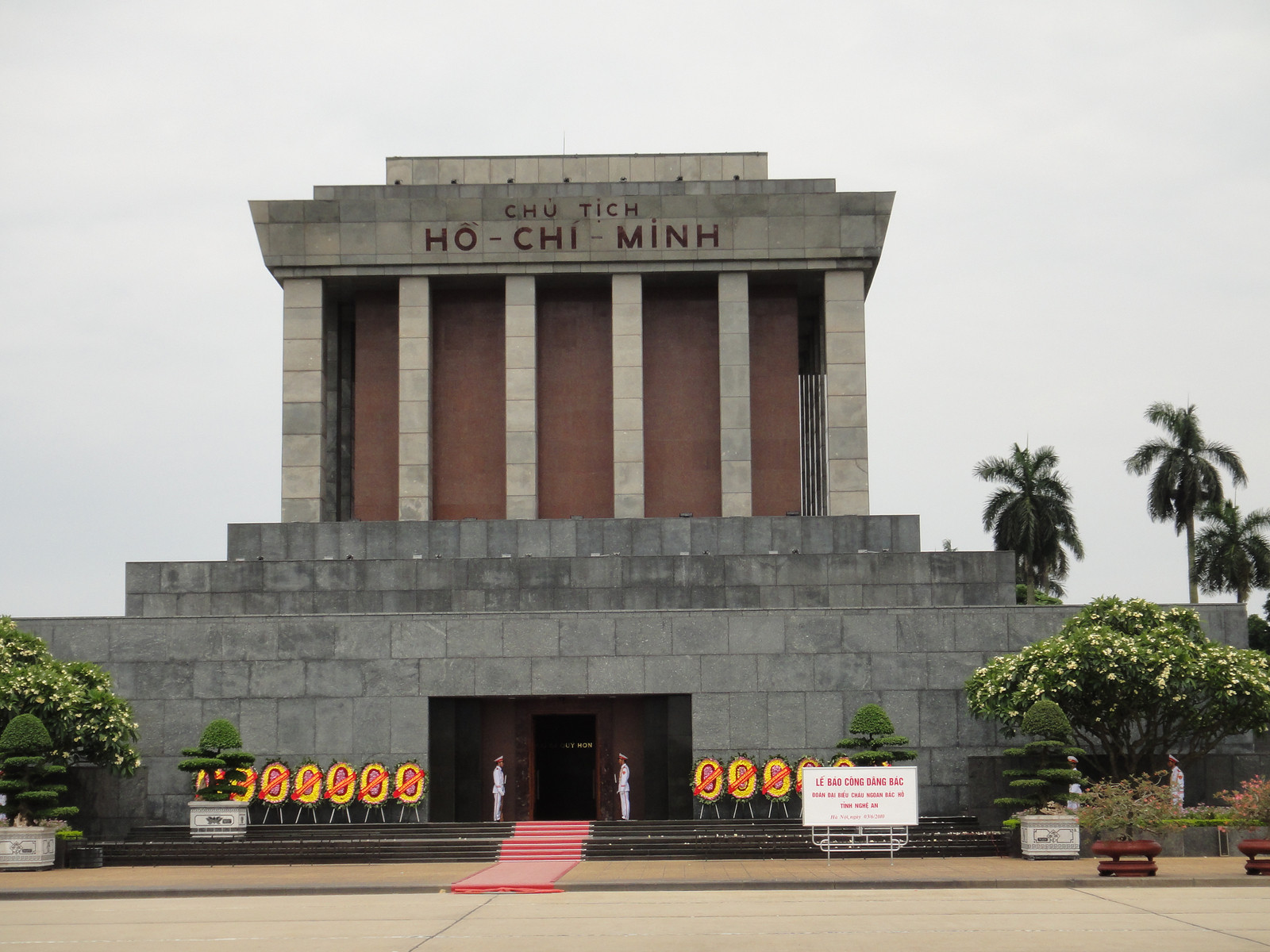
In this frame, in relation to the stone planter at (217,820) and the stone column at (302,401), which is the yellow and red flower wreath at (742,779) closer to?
the stone planter at (217,820)

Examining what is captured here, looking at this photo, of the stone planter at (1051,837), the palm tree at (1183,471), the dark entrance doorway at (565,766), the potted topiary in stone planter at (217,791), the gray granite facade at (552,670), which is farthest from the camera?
the palm tree at (1183,471)

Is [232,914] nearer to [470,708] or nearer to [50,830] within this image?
[50,830]

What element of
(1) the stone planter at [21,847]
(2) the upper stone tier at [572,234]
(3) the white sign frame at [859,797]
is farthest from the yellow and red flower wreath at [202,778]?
(2) the upper stone tier at [572,234]

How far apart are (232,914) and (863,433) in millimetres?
24821

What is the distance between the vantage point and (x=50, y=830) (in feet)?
101

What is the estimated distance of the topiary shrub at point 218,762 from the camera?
3262cm

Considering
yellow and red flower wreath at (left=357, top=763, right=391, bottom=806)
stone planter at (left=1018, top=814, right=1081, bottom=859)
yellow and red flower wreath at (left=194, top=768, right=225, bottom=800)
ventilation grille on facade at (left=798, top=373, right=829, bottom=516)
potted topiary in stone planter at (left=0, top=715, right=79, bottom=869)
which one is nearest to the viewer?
stone planter at (left=1018, top=814, right=1081, bottom=859)

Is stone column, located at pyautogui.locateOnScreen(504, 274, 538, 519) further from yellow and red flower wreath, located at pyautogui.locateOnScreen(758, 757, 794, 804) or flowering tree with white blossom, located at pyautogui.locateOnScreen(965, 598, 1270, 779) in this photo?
flowering tree with white blossom, located at pyautogui.locateOnScreen(965, 598, 1270, 779)

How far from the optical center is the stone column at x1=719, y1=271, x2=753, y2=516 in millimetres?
42562

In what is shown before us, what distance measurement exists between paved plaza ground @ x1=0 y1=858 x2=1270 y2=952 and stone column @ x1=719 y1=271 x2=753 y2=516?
14027 mm

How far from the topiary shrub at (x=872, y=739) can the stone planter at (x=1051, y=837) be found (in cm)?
324

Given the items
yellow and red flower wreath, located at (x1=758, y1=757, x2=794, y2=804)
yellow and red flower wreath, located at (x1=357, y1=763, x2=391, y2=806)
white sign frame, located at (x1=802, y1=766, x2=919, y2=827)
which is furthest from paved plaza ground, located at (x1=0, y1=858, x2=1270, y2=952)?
yellow and red flower wreath, located at (x1=758, y1=757, x2=794, y2=804)

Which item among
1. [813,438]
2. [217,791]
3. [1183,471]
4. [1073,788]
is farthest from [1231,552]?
[217,791]

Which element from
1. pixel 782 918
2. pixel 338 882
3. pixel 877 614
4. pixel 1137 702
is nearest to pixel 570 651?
pixel 877 614
